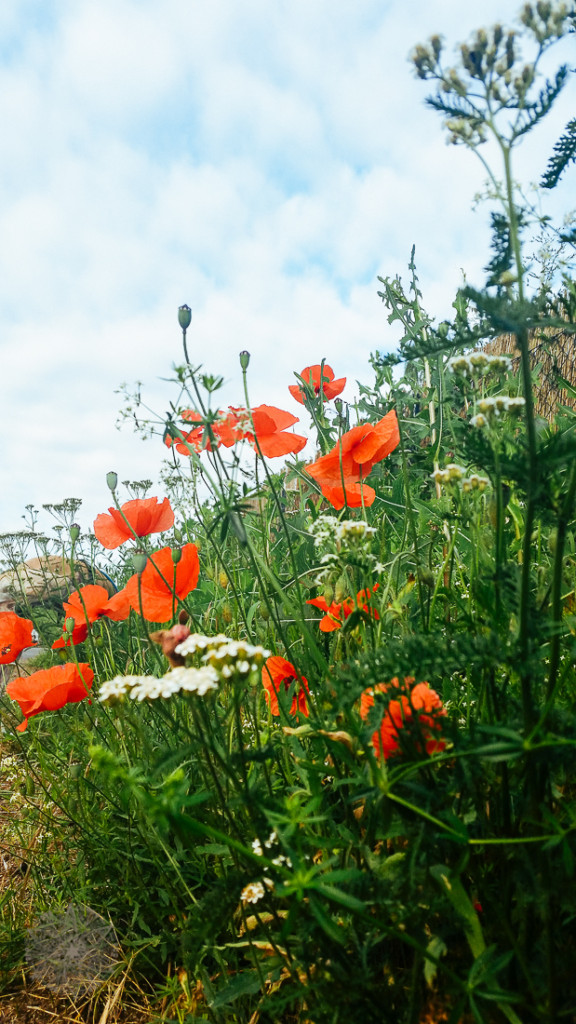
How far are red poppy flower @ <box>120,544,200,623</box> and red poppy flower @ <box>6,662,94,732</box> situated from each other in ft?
0.69

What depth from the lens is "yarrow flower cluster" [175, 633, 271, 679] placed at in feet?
2.62

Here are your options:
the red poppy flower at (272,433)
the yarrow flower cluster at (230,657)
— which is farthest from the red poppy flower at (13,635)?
the yarrow flower cluster at (230,657)

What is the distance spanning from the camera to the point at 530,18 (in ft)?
2.64

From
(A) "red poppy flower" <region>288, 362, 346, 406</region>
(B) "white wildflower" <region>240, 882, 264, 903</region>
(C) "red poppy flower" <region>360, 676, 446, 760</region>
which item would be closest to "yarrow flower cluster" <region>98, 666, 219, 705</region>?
(C) "red poppy flower" <region>360, 676, 446, 760</region>

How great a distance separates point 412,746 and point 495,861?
0.28 m

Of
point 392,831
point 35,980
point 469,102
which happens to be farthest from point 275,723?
point 469,102

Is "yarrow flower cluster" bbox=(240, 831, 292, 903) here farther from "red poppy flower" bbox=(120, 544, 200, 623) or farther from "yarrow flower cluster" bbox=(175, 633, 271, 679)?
"red poppy flower" bbox=(120, 544, 200, 623)

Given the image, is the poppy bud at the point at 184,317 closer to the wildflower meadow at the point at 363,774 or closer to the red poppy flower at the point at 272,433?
the wildflower meadow at the point at 363,774

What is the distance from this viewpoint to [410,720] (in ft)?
2.81

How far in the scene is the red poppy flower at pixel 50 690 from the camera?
1606mm

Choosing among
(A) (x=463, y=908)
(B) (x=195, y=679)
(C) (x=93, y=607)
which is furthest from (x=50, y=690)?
(A) (x=463, y=908)

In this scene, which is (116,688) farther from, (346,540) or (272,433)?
(272,433)

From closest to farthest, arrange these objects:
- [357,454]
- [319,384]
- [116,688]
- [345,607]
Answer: [116,688]
[345,607]
[357,454]
[319,384]

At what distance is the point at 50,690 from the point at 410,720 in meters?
1.00
